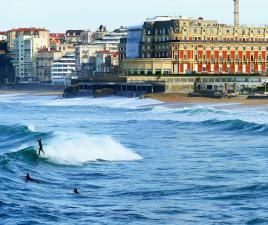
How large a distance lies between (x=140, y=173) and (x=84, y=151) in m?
8.52

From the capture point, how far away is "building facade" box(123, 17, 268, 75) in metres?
138

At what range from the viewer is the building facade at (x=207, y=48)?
138 metres

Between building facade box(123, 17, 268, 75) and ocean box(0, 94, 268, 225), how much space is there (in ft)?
211

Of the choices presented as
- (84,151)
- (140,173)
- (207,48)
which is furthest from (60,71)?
(140,173)

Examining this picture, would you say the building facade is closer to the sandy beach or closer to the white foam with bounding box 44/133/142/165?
the sandy beach

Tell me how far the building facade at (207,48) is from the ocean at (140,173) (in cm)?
6433

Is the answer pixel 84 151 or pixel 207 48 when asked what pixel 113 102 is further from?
pixel 84 151

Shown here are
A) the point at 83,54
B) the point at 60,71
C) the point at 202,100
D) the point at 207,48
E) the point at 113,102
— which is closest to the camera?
the point at 202,100

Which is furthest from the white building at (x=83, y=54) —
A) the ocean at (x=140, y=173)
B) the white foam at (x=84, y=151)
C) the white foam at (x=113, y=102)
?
the white foam at (x=84, y=151)

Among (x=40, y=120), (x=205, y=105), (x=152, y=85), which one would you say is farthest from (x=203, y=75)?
(x=40, y=120)

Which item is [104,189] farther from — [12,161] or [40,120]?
[40,120]

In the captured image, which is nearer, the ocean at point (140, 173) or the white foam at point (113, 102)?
the ocean at point (140, 173)

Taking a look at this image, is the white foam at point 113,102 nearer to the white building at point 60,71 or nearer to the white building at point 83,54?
the white building at point 60,71

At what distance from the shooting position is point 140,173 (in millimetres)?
41906
